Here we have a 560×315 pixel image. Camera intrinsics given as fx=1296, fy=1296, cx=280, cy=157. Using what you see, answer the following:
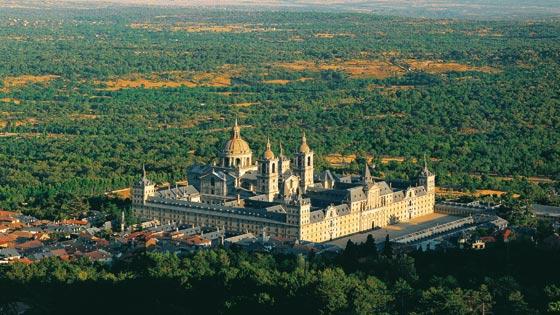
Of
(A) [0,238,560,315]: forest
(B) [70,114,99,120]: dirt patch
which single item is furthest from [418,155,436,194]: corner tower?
(B) [70,114,99,120]: dirt patch

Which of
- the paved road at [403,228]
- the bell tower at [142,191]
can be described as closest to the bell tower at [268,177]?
the paved road at [403,228]

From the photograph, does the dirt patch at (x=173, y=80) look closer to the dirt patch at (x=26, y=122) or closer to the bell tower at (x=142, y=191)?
the dirt patch at (x=26, y=122)

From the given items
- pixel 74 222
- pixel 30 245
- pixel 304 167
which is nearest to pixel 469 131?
pixel 304 167

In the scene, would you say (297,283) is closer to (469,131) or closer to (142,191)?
(142,191)

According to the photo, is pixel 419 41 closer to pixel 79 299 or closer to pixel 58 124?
pixel 58 124

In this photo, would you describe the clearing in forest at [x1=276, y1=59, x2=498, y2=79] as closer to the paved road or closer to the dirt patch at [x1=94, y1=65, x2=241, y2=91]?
the dirt patch at [x1=94, y1=65, x2=241, y2=91]

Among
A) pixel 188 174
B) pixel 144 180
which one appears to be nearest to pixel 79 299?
pixel 144 180
